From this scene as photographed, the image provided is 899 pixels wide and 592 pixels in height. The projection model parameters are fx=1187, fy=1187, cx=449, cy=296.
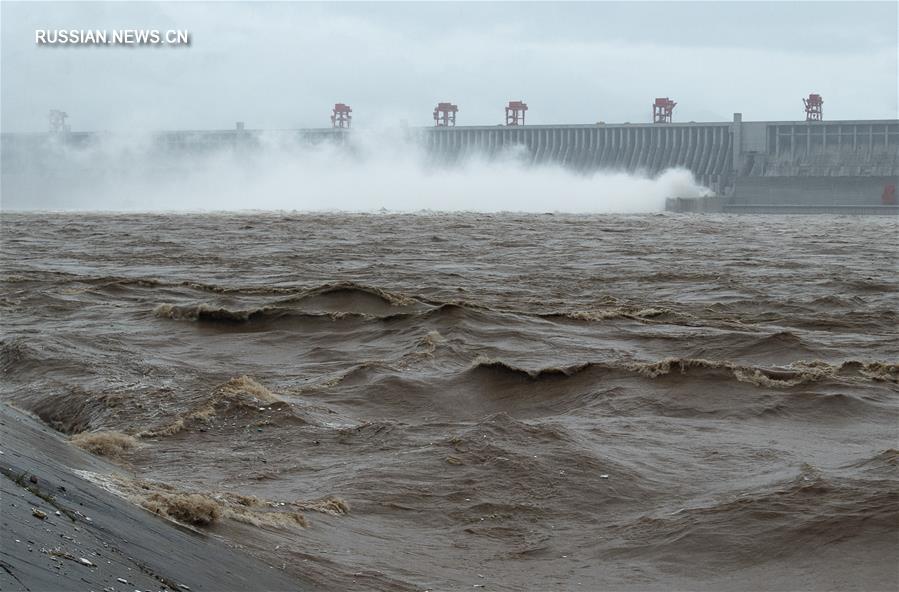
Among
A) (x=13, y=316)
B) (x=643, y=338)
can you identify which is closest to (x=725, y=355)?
(x=643, y=338)

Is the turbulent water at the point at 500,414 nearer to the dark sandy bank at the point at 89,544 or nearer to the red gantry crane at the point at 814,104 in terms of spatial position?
the dark sandy bank at the point at 89,544

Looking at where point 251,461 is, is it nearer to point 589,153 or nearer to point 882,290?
point 882,290

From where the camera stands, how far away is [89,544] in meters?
4.10

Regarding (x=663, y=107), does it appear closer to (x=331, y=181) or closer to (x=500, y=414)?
(x=331, y=181)

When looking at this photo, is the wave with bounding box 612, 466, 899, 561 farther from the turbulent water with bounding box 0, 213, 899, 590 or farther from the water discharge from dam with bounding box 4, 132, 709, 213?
the water discharge from dam with bounding box 4, 132, 709, 213

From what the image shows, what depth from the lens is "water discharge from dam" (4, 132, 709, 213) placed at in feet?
218

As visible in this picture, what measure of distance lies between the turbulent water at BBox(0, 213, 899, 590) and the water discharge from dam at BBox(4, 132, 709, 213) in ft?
157

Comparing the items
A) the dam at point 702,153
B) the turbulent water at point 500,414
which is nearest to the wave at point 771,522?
the turbulent water at point 500,414

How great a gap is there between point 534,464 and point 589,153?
→ 222 feet

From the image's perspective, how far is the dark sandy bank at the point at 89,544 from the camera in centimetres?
367

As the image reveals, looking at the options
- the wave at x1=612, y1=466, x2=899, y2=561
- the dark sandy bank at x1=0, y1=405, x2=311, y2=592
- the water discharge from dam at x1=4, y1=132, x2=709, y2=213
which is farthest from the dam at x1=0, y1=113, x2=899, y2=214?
the dark sandy bank at x1=0, y1=405, x2=311, y2=592

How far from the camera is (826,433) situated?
327 inches

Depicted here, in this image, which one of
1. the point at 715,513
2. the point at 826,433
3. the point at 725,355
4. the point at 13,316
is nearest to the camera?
the point at 715,513

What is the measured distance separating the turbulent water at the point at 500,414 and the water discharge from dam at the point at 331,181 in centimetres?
4775
